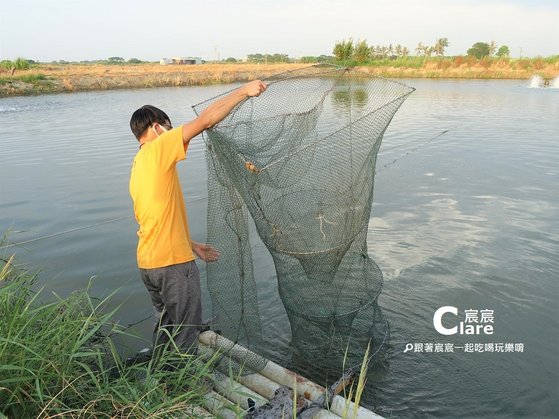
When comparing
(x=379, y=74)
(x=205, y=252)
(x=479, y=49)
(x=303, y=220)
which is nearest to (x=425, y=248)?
(x=303, y=220)

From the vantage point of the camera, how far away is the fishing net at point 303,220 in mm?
3346

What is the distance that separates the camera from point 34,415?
7.07ft

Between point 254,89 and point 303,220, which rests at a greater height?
point 254,89

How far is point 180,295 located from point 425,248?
373 cm

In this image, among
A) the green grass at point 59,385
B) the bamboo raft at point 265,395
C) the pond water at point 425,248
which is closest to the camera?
the green grass at point 59,385

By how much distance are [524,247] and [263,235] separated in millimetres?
3726

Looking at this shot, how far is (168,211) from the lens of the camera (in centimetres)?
272

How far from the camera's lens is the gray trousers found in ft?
9.13

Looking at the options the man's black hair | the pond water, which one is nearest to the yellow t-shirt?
the man's black hair

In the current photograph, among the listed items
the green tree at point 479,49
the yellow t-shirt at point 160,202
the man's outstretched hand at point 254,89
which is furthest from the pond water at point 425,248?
the green tree at point 479,49

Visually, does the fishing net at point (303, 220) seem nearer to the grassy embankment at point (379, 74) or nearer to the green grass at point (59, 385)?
the green grass at point (59, 385)

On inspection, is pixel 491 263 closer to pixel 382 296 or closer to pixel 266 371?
pixel 382 296

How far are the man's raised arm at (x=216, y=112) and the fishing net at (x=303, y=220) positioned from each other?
499 mm

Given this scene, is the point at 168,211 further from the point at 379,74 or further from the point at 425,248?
the point at 379,74
